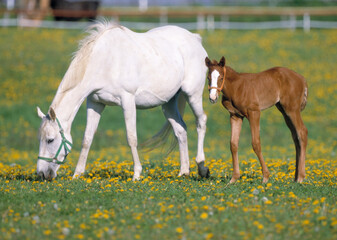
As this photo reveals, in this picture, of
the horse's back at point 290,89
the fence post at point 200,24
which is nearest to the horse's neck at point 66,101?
the horse's back at point 290,89

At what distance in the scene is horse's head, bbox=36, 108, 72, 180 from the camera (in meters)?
7.85

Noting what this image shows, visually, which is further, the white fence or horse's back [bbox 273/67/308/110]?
the white fence

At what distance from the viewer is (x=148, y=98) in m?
8.73

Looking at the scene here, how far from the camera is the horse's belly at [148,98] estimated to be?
8.60 meters

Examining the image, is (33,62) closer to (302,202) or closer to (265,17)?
(265,17)

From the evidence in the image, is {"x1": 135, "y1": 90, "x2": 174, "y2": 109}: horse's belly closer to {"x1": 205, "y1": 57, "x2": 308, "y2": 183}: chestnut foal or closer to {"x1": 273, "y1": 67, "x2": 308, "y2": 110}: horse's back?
{"x1": 205, "y1": 57, "x2": 308, "y2": 183}: chestnut foal

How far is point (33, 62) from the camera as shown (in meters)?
25.7

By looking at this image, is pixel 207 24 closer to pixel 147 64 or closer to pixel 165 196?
pixel 147 64

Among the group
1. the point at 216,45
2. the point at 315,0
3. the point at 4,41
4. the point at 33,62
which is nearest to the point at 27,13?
the point at 4,41

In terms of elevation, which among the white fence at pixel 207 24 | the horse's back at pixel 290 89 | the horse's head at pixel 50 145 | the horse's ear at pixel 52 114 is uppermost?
→ the white fence at pixel 207 24

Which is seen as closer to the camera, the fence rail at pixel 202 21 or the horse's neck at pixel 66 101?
the horse's neck at pixel 66 101

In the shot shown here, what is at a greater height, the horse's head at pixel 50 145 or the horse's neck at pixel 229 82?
the horse's neck at pixel 229 82

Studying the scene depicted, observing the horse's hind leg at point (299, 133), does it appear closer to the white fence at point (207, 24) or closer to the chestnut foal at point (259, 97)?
the chestnut foal at point (259, 97)

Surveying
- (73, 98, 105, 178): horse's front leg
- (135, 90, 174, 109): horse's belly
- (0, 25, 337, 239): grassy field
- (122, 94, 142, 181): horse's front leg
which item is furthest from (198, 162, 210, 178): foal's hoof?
(73, 98, 105, 178): horse's front leg
